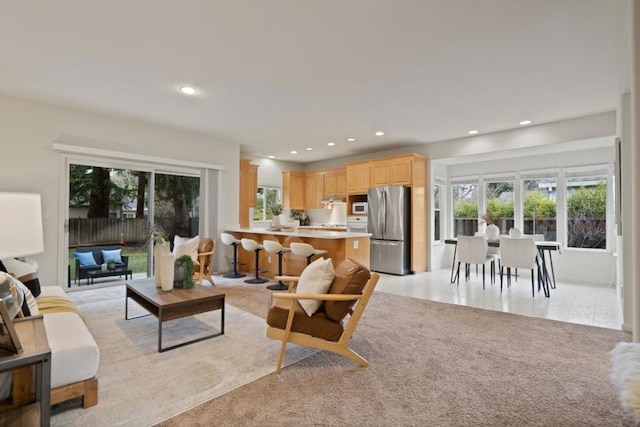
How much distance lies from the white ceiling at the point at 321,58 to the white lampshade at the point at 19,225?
1.60 m

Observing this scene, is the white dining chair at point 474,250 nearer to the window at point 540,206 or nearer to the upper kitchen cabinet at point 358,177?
the window at point 540,206

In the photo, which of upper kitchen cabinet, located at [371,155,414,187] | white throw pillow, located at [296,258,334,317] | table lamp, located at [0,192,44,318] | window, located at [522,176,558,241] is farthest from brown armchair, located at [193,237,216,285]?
window, located at [522,176,558,241]

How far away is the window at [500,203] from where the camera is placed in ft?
22.2

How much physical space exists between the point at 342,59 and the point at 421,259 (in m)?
4.79

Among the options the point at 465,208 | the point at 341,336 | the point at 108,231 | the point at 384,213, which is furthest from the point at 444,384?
the point at 465,208

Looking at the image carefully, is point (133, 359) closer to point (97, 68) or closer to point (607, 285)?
point (97, 68)

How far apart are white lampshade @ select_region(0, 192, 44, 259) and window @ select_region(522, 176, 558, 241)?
743 cm

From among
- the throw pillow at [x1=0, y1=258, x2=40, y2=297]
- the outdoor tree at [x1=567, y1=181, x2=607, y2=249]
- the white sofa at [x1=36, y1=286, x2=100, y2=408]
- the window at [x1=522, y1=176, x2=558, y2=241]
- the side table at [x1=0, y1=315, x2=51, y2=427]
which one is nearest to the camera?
the side table at [x1=0, y1=315, x2=51, y2=427]

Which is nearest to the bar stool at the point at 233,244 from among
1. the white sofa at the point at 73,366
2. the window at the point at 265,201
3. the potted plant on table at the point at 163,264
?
the window at the point at 265,201

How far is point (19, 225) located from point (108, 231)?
13.1ft

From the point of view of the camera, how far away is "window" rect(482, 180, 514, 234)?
267 inches

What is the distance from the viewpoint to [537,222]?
6.38 m

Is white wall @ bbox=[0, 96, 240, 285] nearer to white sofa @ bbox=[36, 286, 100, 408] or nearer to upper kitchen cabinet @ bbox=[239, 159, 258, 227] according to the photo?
upper kitchen cabinet @ bbox=[239, 159, 258, 227]

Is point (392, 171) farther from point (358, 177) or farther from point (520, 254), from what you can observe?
point (520, 254)
